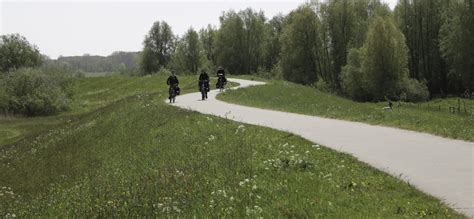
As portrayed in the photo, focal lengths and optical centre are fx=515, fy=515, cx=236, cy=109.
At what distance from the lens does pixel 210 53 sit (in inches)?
5413

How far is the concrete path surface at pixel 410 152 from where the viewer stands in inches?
392

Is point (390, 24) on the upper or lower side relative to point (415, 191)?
upper

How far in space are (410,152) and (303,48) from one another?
2873 inches

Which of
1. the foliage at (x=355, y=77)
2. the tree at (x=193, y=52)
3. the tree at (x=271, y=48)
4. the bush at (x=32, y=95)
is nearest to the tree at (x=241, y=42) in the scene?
the tree at (x=271, y=48)

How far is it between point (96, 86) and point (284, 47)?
37629 millimetres

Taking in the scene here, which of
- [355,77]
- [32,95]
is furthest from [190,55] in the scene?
[32,95]

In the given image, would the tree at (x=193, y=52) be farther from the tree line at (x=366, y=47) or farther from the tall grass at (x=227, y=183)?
the tall grass at (x=227, y=183)

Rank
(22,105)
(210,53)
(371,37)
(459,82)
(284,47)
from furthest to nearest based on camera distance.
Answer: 1. (210,53)
2. (284,47)
3. (459,82)
4. (371,37)
5. (22,105)

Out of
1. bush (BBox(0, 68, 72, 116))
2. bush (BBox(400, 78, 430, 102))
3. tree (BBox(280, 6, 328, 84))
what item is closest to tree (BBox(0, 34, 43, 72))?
bush (BBox(0, 68, 72, 116))

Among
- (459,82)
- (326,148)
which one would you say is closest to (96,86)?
(459,82)

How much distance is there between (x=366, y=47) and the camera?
71.8 meters

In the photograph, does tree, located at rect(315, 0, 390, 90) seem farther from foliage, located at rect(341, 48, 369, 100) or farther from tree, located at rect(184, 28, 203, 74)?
tree, located at rect(184, 28, 203, 74)

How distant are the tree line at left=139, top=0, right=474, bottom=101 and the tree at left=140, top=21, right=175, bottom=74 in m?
27.0

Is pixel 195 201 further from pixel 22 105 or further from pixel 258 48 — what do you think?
pixel 258 48
